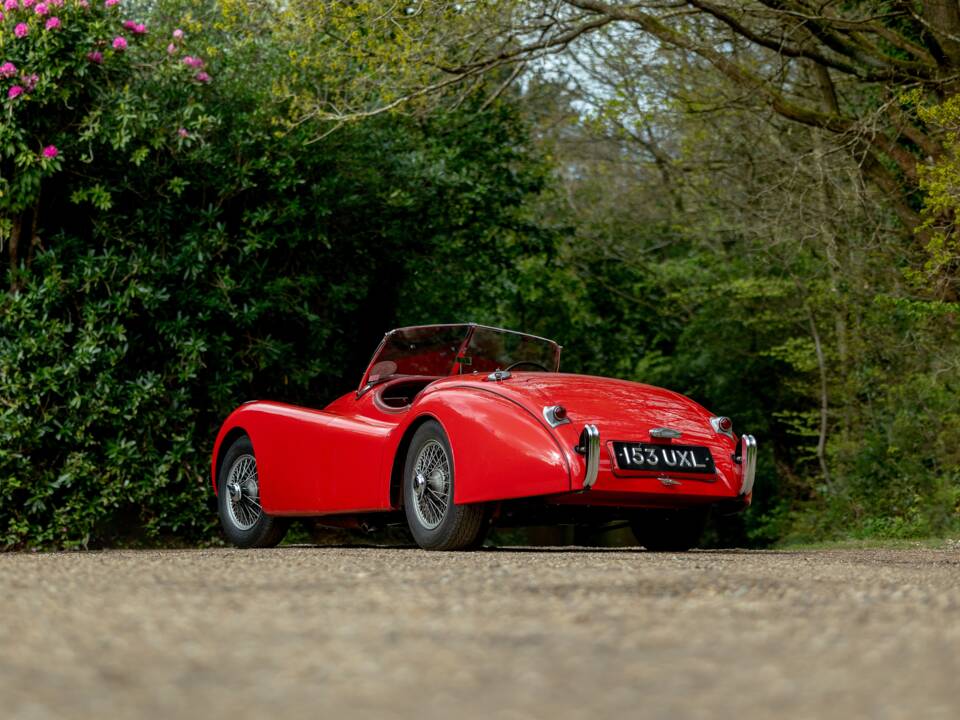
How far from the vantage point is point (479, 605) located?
380 centimetres

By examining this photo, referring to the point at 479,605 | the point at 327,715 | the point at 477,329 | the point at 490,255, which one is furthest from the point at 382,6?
the point at 327,715

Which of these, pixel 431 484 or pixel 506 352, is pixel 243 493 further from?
pixel 431 484

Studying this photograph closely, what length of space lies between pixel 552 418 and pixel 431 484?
939 mm

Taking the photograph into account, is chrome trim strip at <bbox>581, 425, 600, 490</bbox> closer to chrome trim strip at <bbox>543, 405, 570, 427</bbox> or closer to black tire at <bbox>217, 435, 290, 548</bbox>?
chrome trim strip at <bbox>543, 405, 570, 427</bbox>

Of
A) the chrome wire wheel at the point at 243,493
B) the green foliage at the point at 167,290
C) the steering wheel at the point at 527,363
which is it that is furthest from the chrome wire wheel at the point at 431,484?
the green foliage at the point at 167,290

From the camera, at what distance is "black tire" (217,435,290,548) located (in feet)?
29.1

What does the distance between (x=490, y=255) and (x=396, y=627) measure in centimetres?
1164

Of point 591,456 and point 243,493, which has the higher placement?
point 591,456

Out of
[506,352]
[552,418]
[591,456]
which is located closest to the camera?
[591,456]

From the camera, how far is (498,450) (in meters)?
Answer: 6.79

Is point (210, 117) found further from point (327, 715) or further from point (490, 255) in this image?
point (327, 715)

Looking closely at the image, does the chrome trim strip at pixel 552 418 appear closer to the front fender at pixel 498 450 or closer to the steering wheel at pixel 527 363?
the front fender at pixel 498 450

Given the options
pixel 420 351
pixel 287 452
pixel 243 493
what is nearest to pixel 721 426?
pixel 420 351

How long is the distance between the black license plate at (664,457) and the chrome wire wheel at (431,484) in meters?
1.01
